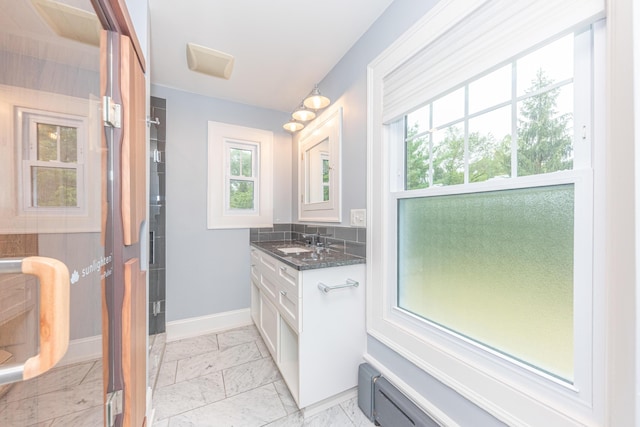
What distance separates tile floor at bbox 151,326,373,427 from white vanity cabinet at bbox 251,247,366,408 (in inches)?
4.9

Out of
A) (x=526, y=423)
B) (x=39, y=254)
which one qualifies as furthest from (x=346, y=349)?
(x=39, y=254)

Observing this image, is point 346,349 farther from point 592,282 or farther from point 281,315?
point 592,282

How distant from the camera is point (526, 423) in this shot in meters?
0.87

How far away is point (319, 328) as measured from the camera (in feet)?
4.95

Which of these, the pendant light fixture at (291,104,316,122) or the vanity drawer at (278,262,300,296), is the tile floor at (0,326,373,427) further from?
the pendant light fixture at (291,104,316,122)

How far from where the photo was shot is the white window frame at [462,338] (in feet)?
2.48

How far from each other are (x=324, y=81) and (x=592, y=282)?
7.48 feet

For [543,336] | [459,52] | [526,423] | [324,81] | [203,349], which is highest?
[324,81]

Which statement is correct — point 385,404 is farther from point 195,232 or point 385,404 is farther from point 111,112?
point 195,232

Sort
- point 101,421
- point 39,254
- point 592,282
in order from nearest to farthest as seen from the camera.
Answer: point 39,254 < point 592,282 < point 101,421

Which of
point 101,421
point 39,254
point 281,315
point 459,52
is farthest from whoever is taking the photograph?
point 281,315

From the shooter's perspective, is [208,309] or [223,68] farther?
[208,309]

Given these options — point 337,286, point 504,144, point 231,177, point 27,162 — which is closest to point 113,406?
point 27,162

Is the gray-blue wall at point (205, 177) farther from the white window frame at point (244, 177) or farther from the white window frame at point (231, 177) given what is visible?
the white window frame at point (244, 177)
